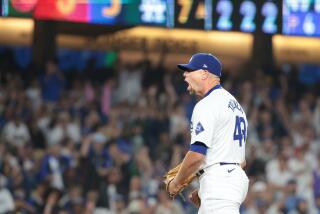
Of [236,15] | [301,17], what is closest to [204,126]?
[236,15]

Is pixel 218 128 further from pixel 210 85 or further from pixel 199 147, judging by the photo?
pixel 210 85

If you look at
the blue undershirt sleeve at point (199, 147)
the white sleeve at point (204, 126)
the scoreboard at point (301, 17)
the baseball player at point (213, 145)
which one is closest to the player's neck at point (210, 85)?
the baseball player at point (213, 145)

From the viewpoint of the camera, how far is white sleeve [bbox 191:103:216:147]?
19.8ft

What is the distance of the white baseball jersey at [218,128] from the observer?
6.07m

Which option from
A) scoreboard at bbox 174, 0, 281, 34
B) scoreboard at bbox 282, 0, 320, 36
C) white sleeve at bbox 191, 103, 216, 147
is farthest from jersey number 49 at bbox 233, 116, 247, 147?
scoreboard at bbox 282, 0, 320, 36

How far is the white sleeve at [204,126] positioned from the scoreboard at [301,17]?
7748 millimetres

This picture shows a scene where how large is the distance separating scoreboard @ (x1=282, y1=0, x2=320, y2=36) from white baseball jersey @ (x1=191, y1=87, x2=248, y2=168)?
757 cm

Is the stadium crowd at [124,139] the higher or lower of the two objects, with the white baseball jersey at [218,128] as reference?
lower

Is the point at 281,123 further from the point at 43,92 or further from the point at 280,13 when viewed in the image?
Answer: the point at 43,92

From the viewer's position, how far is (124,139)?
48.8ft

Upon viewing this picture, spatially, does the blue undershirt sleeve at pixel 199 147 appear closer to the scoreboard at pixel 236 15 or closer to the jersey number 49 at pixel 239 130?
the jersey number 49 at pixel 239 130

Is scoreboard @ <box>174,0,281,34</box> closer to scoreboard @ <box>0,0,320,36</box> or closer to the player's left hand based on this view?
scoreboard @ <box>0,0,320,36</box>

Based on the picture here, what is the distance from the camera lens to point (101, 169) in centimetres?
1395

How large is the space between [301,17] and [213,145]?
315 inches
